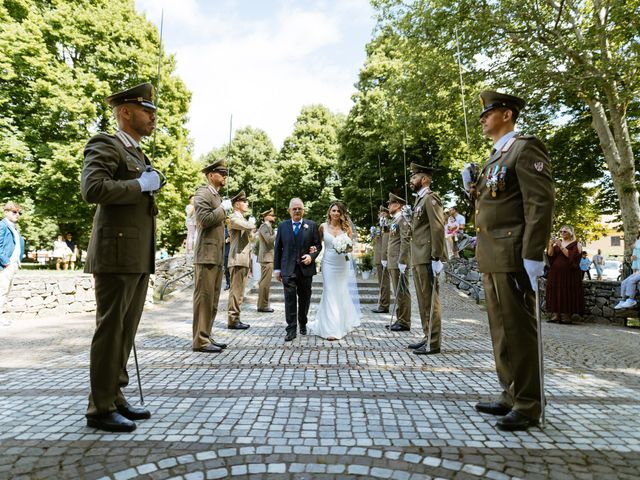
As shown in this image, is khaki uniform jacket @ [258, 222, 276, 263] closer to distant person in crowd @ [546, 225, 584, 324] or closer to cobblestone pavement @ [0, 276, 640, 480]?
cobblestone pavement @ [0, 276, 640, 480]

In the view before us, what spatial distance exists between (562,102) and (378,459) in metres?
18.0

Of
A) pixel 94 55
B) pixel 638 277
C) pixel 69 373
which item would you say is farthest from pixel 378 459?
pixel 94 55

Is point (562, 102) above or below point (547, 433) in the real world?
above

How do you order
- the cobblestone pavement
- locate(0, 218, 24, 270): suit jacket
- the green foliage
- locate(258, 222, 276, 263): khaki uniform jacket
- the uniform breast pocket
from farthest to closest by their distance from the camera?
the green foliage < locate(258, 222, 276, 263): khaki uniform jacket < locate(0, 218, 24, 270): suit jacket < the uniform breast pocket < the cobblestone pavement

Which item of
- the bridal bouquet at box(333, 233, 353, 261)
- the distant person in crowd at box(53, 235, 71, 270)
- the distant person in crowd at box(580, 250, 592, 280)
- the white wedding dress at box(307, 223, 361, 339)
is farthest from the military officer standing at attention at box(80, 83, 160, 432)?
the distant person in crowd at box(53, 235, 71, 270)

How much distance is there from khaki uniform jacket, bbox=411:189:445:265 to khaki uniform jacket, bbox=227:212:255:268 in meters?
3.75

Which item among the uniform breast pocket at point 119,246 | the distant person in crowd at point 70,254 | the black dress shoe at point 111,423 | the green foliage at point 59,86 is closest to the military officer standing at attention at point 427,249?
the uniform breast pocket at point 119,246

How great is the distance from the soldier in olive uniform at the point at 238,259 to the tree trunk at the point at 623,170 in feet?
40.1

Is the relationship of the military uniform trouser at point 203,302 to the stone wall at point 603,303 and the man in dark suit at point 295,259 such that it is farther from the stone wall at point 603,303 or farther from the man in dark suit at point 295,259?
the stone wall at point 603,303

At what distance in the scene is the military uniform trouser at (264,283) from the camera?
10.9 m

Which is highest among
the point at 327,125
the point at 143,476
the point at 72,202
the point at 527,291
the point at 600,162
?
the point at 327,125

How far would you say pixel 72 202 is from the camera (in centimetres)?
2092

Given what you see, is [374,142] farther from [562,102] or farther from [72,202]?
[72,202]

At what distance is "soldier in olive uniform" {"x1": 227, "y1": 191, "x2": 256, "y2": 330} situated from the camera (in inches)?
340
